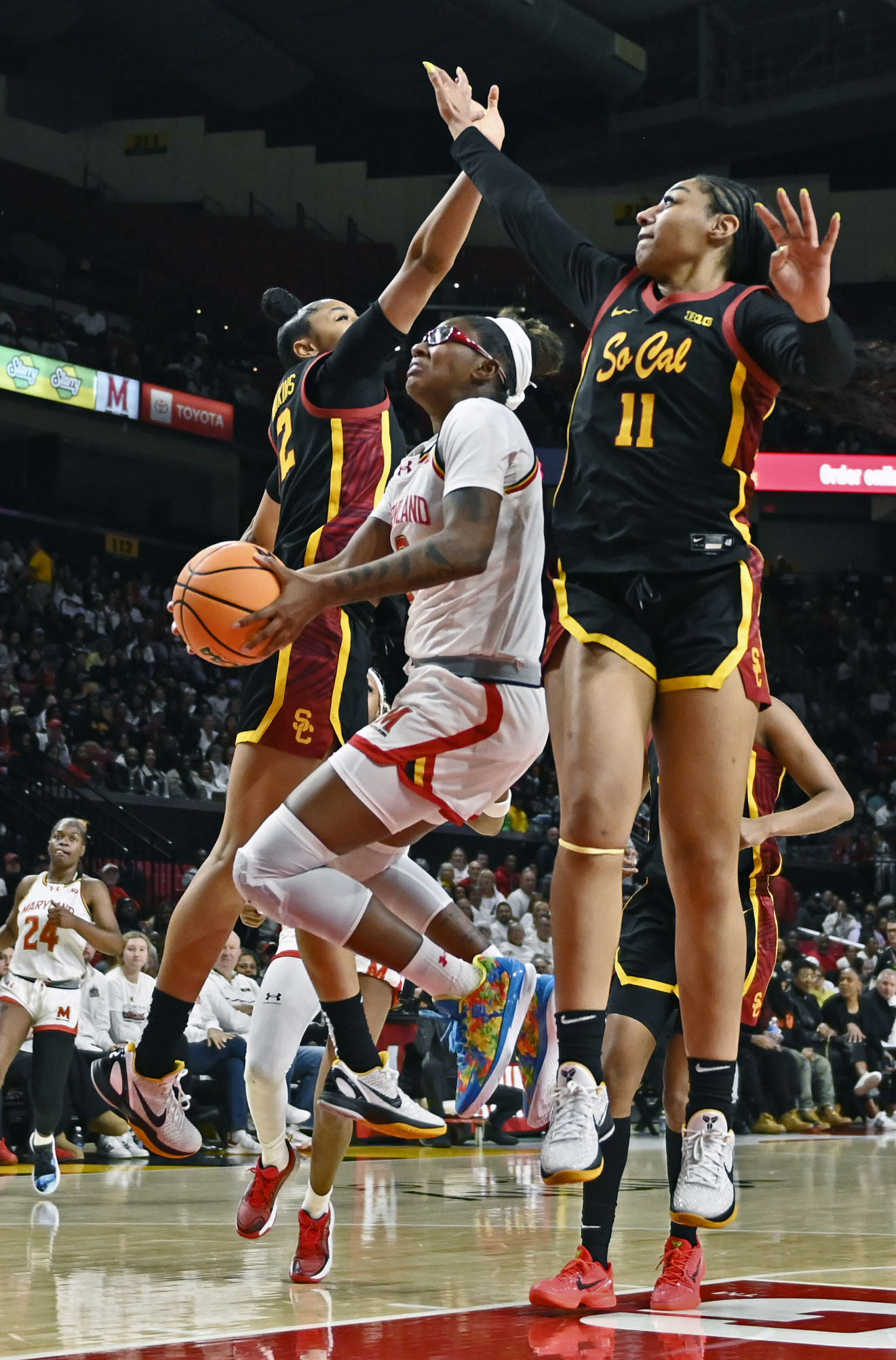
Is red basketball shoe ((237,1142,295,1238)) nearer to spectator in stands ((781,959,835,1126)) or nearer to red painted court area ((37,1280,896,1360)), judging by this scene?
red painted court area ((37,1280,896,1360))

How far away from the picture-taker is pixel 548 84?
3039 cm

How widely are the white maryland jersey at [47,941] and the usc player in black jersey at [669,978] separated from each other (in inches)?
175

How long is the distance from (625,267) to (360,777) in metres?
1.54

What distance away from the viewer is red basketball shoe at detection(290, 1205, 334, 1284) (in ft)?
15.2

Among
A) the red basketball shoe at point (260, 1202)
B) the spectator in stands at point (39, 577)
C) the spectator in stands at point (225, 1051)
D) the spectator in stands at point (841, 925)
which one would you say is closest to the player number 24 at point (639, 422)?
the red basketball shoe at point (260, 1202)

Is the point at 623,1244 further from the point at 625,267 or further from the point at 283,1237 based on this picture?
the point at 625,267

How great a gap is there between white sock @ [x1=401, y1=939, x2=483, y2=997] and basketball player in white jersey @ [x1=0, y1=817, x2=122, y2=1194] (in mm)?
4484

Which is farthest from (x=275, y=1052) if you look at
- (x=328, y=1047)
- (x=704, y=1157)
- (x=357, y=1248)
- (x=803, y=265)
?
(x=803, y=265)

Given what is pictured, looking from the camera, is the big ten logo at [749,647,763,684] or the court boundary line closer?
the court boundary line

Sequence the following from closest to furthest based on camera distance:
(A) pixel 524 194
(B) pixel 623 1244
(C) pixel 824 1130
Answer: (A) pixel 524 194, (B) pixel 623 1244, (C) pixel 824 1130

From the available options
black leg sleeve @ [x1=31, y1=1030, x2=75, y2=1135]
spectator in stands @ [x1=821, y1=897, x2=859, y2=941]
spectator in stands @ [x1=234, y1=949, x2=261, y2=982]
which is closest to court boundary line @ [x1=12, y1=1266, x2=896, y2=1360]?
black leg sleeve @ [x1=31, y1=1030, x2=75, y2=1135]

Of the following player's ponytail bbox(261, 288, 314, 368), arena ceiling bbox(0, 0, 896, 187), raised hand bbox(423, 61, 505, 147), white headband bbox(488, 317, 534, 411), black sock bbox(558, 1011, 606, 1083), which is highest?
arena ceiling bbox(0, 0, 896, 187)

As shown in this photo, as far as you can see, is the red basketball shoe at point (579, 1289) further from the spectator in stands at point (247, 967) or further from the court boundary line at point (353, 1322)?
the spectator in stands at point (247, 967)

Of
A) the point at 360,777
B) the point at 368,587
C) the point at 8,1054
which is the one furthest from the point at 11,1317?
the point at 8,1054
